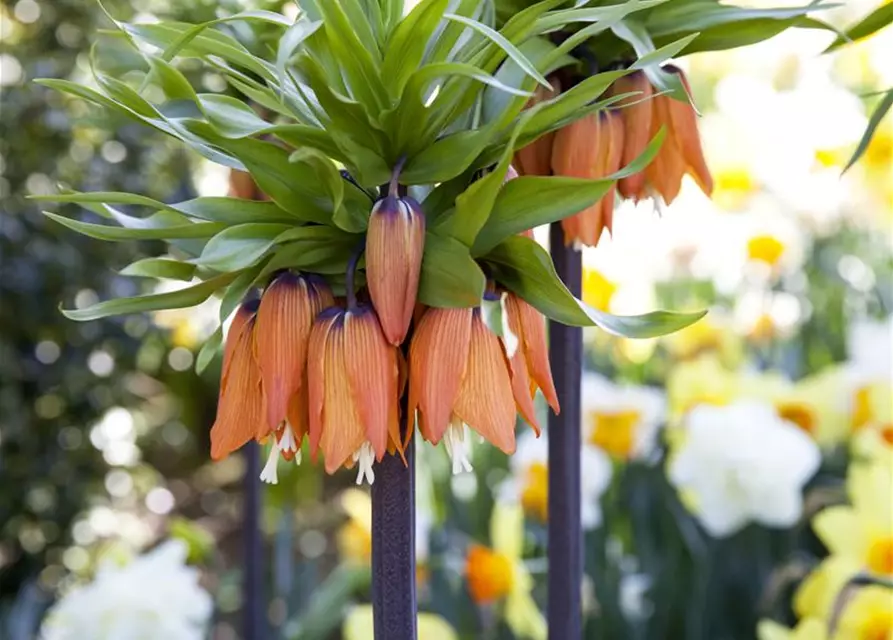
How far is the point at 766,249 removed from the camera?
176 centimetres

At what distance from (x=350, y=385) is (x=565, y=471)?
29 centimetres

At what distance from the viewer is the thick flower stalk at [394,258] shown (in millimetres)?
499

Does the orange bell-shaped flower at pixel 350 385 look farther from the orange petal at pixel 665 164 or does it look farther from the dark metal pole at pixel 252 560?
the dark metal pole at pixel 252 560

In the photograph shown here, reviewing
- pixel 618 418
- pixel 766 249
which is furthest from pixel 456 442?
pixel 766 249

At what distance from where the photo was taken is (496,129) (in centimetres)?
50

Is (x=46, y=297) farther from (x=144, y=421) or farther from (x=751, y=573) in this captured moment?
(x=751, y=573)

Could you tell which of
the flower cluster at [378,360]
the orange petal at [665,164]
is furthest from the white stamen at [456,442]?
the orange petal at [665,164]

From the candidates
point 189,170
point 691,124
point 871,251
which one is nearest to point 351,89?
point 691,124

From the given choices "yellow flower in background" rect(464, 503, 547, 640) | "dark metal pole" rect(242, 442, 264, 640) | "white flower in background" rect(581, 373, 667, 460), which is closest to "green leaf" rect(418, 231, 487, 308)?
"dark metal pole" rect(242, 442, 264, 640)

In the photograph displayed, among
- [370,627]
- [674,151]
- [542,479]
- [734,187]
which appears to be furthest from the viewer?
[734,187]

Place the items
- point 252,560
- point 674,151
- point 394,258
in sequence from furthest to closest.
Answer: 1. point 252,560
2. point 674,151
3. point 394,258

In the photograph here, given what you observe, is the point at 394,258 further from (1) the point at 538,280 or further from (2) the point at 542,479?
(2) the point at 542,479

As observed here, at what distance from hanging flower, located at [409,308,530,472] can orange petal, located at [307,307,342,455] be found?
4cm

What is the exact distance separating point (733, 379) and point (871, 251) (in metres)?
0.78
